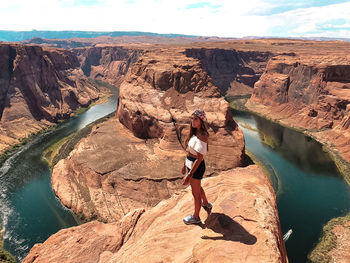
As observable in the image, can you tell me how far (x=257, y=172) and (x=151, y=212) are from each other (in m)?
32.5

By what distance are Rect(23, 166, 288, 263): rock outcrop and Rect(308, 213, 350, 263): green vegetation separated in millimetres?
23139

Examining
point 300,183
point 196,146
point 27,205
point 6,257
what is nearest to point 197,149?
point 196,146

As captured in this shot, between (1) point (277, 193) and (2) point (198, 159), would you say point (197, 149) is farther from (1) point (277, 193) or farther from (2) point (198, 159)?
(1) point (277, 193)

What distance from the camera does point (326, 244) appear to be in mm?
30656

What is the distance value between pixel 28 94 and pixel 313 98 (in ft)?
319

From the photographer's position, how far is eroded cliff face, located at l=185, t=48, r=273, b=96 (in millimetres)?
129500

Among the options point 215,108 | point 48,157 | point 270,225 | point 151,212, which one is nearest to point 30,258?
point 151,212

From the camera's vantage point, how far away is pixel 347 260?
27.6 metres

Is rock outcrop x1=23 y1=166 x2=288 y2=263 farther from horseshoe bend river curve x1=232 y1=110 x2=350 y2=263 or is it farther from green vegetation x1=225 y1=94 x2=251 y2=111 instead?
green vegetation x1=225 y1=94 x2=251 y2=111

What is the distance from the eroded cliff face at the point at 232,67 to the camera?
425 ft

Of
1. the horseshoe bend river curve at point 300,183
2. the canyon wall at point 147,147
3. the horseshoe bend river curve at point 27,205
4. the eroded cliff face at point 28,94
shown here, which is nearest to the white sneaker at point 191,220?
the horseshoe bend river curve at point 300,183

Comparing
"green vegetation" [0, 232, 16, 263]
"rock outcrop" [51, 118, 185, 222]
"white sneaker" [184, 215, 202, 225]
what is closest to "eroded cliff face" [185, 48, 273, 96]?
"rock outcrop" [51, 118, 185, 222]

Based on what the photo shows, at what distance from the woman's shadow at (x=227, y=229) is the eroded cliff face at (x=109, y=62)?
154255 mm

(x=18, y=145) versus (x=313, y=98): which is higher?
(x=313, y=98)
